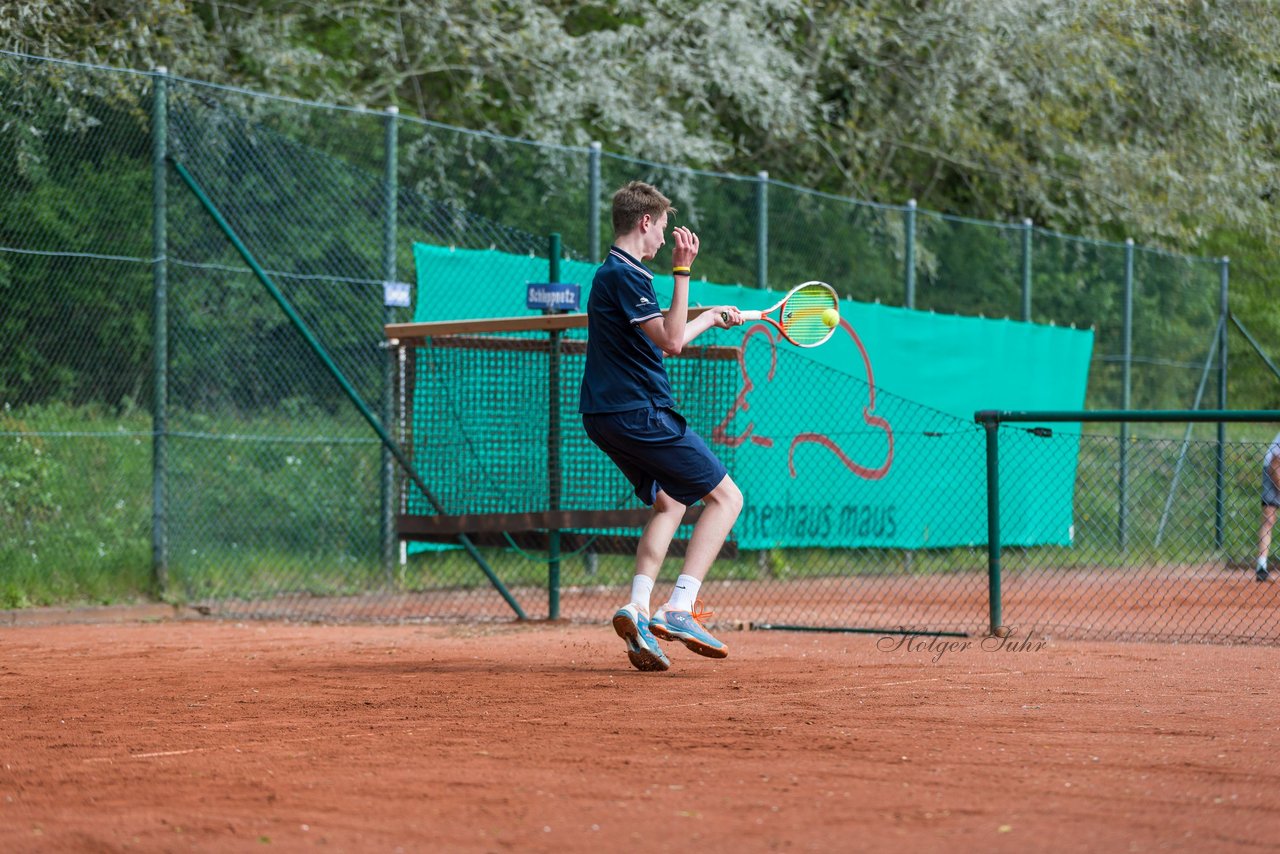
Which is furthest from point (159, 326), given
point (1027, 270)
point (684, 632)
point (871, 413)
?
point (1027, 270)

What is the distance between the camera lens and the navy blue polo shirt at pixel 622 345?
251 inches

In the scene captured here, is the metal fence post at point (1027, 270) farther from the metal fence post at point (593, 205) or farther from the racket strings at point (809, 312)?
the racket strings at point (809, 312)

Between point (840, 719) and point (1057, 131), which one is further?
point (1057, 131)

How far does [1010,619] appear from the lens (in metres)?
9.45

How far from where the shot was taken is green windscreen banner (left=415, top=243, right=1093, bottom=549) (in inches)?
412

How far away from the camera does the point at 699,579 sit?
21.4 ft

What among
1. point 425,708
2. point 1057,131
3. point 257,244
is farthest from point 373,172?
point 1057,131

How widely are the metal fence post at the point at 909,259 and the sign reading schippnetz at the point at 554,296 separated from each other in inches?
200

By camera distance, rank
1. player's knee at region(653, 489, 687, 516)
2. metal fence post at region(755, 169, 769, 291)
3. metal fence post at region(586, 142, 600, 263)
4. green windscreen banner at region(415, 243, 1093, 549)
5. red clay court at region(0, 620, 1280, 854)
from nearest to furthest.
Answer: red clay court at region(0, 620, 1280, 854), player's knee at region(653, 489, 687, 516), green windscreen banner at region(415, 243, 1093, 549), metal fence post at region(586, 142, 600, 263), metal fence post at region(755, 169, 769, 291)

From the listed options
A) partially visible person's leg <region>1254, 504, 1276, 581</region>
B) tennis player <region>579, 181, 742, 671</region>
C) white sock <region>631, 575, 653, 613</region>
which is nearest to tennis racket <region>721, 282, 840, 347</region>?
tennis player <region>579, 181, 742, 671</region>

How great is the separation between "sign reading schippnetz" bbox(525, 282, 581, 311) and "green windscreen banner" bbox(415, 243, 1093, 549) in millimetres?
1049

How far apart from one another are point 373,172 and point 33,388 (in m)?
2.66

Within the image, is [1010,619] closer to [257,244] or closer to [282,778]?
[257,244]

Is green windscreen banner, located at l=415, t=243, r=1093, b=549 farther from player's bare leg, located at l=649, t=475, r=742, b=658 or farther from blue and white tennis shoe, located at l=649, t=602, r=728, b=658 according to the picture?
blue and white tennis shoe, located at l=649, t=602, r=728, b=658
